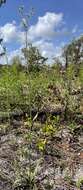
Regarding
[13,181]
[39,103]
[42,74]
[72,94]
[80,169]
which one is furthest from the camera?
[42,74]

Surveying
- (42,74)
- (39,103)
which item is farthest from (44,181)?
(42,74)

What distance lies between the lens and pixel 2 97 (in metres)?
9.70

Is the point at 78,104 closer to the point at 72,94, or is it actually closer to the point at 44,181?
the point at 72,94

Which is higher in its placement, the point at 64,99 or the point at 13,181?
the point at 64,99

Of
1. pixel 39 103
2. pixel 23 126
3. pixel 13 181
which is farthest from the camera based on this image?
Answer: pixel 39 103

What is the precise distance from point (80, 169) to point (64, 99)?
11.7 ft

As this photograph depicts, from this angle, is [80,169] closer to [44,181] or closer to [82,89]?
[44,181]

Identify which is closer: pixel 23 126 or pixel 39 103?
pixel 23 126

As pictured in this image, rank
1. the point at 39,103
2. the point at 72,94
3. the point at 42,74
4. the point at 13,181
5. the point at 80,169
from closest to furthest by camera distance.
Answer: the point at 13,181 → the point at 80,169 → the point at 39,103 → the point at 72,94 → the point at 42,74

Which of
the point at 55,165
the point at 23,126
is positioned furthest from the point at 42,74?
the point at 55,165

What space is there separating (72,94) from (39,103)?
44.5 inches

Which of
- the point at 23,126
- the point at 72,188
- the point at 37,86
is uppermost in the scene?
the point at 37,86

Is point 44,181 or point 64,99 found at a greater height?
point 64,99

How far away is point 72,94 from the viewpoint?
10109mm
